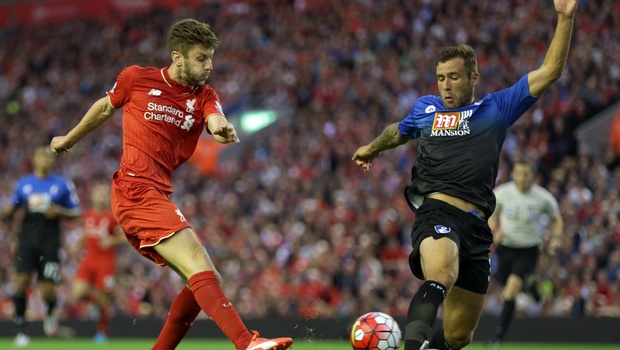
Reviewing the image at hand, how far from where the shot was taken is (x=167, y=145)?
7016 mm

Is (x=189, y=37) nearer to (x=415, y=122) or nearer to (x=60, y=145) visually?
(x=60, y=145)

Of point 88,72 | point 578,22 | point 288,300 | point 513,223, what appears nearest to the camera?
point 513,223

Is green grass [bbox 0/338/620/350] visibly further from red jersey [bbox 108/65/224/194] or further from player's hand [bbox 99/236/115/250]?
red jersey [bbox 108/65/224/194]

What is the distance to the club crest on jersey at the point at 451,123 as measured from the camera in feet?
22.4

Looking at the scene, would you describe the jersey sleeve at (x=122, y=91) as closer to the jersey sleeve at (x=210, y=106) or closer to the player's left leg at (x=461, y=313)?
the jersey sleeve at (x=210, y=106)

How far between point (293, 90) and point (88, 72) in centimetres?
796

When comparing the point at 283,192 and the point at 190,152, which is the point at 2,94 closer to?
the point at 283,192

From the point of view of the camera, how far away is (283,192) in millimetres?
21375

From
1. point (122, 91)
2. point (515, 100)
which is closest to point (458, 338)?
point (515, 100)

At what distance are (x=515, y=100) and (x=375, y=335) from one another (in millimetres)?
1876

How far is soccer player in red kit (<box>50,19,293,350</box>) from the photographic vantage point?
666 centimetres

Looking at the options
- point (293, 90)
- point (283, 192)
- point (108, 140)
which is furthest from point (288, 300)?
point (108, 140)

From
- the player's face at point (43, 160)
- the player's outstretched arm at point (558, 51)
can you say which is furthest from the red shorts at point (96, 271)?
the player's outstretched arm at point (558, 51)

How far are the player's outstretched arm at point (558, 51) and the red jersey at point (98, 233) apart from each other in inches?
425
